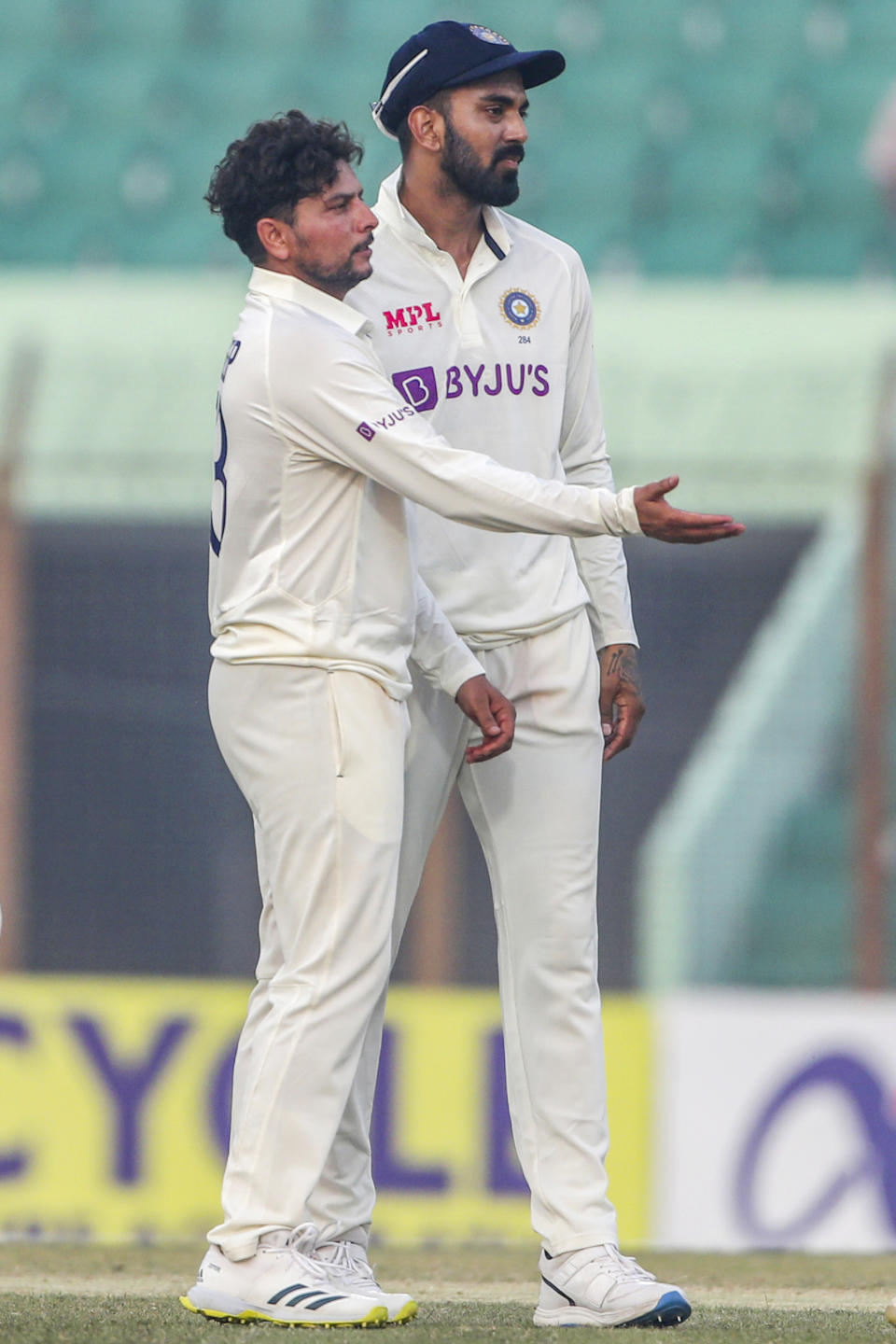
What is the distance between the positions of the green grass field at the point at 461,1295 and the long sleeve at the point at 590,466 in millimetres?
853

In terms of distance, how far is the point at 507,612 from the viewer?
266 cm

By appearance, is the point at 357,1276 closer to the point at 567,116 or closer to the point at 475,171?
the point at 475,171

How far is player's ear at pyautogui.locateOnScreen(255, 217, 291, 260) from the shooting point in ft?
8.09

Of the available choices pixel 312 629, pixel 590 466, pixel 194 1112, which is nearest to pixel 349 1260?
A: pixel 312 629

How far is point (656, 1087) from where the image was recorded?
489 cm

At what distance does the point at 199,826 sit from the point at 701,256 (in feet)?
11.7

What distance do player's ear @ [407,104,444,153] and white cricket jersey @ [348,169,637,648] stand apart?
0.09 m

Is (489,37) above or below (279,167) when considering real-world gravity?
above

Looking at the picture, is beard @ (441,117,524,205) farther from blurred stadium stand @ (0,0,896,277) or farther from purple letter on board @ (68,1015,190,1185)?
blurred stadium stand @ (0,0,896,277)

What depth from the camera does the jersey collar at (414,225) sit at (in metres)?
2.69

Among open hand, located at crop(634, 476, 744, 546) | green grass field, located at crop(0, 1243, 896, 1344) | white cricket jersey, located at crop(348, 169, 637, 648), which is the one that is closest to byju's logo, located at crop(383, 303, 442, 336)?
white cricket jersey, located at crop(348, 169, 637, 648)

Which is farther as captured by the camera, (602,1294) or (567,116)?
(567,116)

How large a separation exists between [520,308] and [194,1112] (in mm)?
2652

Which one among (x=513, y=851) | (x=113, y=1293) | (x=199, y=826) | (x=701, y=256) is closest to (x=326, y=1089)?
(x=513, y=851)
